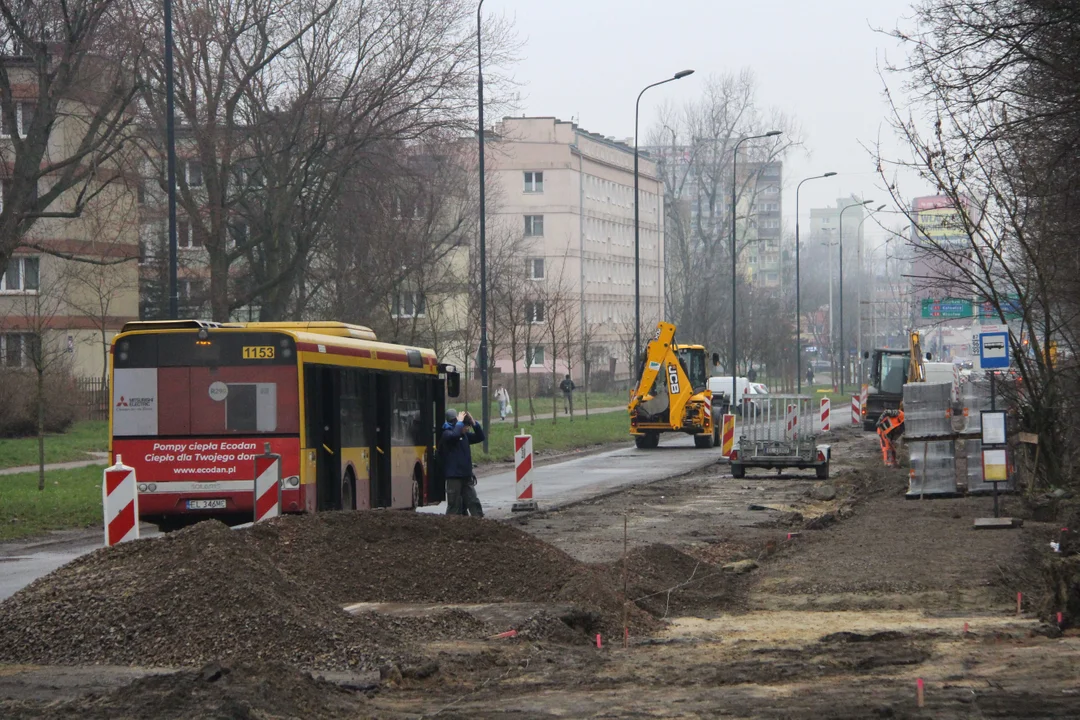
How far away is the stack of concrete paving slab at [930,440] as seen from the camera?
74.9 ft

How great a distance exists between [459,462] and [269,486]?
11.1ft

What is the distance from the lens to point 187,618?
982cm

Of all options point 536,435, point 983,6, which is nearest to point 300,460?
point 983,6

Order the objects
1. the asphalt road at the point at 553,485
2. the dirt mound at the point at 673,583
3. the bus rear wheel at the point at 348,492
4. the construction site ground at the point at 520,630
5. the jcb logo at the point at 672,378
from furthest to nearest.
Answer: the jcb logo at the point at 672,378, the bus rear wheel at the point at 348,492, the asphalt road at the point at 553,485, the dirt mound at the point at 673,583, the construction site ground at the point at 520,630

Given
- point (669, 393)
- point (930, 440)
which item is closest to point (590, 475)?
point (669, 393)

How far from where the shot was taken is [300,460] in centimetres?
1680

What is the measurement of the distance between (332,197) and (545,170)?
189 ft

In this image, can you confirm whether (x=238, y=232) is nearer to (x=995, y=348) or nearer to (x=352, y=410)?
(x=352, y=410)

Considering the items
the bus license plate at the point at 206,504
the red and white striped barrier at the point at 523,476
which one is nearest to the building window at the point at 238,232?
the red and white striped barrier at the point at 523,476

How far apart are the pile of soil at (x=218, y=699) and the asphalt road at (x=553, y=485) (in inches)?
243

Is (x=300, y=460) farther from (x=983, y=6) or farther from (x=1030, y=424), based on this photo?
(x=1030, y=424)

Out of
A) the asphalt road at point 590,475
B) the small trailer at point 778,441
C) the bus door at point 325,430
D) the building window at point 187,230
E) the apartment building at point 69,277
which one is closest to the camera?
the bus door at point 325,430

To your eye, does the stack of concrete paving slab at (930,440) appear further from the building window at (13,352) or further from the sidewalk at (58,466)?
the building window at (13,352)

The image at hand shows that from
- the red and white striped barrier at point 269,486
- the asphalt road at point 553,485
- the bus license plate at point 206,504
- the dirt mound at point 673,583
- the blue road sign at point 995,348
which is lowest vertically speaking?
the asphalt road at point 553,485
